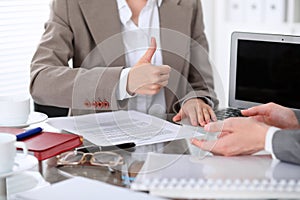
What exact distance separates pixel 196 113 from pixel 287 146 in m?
0.46

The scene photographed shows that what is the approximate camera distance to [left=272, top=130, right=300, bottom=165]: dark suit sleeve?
1201 mm

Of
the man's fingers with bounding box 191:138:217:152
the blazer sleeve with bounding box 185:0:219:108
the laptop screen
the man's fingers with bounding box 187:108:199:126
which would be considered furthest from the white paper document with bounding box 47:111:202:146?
the laptop screen

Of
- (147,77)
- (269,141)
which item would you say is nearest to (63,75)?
(147,77)

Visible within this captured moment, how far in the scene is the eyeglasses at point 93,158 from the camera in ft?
4.18

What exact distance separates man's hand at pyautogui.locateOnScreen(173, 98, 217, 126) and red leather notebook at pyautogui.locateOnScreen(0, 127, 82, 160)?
1.19ft

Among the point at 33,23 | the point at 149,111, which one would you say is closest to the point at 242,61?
the point at 149,111

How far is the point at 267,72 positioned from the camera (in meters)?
2.02

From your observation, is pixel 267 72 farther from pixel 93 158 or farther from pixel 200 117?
pixel 93 158

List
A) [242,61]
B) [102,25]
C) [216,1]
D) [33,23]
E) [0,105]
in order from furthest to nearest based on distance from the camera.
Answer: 1. [216,1]
2. [33,23]
3. [242,61]
4. [102,25]
5. [0,105]

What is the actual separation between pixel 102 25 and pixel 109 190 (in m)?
0.93

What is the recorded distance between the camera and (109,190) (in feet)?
3.61

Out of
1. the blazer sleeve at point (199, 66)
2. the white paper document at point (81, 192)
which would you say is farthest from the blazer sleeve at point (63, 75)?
the white paper document at point (81, 192)

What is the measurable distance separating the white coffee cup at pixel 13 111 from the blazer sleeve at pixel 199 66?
1.78 feet

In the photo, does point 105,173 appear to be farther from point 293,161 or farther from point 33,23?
point 33,23
